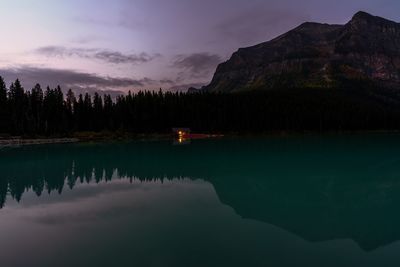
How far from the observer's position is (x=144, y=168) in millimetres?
48375

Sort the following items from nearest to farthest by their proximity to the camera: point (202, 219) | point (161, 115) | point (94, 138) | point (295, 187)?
point (202, 219) → point (295, 187) → point (94, 138) → point (161, 115)

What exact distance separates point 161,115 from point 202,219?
14202 cm

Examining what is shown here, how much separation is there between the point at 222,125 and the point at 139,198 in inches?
5428

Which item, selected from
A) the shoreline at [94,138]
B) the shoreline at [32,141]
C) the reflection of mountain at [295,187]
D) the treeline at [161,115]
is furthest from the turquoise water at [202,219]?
the treeline at [161,115]

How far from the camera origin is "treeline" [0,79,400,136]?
133 m

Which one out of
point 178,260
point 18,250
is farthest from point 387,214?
point 18,250

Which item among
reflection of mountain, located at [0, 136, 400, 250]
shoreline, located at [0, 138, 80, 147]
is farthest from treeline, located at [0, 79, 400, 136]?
reflection of mountain, located at [0, 136, 400, 250]

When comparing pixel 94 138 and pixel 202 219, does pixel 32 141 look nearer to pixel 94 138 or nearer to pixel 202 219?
pixel 94 138

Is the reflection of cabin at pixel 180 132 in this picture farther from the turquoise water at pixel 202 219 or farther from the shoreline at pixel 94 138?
the turquoise water at pixel 202 219

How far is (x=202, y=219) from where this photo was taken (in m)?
21.8

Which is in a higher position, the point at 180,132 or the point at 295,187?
the point at 180,132

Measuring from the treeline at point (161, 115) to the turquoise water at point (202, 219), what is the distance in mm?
101587

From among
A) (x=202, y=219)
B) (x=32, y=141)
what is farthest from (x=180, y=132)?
(x=202, y=219)

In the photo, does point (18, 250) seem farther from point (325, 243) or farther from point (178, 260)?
point (325, 243)
